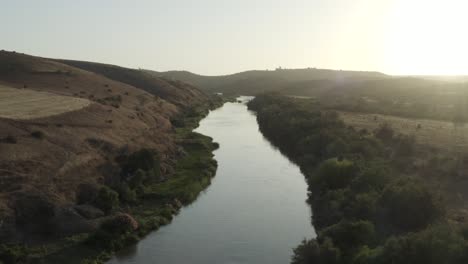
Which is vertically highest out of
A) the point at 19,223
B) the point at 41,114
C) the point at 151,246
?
the point at 41,114

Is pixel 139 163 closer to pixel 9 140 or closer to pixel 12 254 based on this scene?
pixel 9 140

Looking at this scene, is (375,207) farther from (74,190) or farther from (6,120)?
(6,120)

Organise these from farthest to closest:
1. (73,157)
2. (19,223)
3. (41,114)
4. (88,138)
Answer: (41,114), (88,138), (73,157), (19,223)

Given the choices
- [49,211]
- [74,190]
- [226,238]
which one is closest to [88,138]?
[74,190]

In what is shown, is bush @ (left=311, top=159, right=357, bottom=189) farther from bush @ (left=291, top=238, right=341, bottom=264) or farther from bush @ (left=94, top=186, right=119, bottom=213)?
bush @ (left=94, top=186, right=119, bottom=213)

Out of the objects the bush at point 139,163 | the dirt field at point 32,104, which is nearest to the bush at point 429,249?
the bush at point 139,163

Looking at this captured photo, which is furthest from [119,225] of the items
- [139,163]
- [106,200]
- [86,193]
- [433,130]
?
[433,130]

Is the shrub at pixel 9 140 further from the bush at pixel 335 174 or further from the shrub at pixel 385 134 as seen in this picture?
the shrub at pixel 385 134
